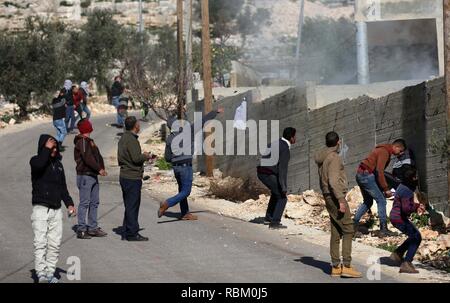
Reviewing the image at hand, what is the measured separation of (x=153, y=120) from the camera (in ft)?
122

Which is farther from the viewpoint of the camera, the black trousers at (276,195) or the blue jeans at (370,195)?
the black trousers at (276,195)

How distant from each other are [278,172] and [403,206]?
134 inches

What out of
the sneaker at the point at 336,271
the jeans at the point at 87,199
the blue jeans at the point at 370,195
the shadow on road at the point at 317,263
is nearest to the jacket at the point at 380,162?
the blue jeans at the point at 370,195

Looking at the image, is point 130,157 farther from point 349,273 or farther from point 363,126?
point 363,126

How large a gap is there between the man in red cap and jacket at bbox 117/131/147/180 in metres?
0.30

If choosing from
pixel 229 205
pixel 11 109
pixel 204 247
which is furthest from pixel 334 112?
pixel 11 109

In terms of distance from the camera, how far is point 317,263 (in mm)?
11961

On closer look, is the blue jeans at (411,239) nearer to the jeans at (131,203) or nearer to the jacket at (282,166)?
the jacket at (282,166)

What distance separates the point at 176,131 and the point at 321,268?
4.28 meters

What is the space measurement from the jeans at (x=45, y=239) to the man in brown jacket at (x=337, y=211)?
303 centimetres

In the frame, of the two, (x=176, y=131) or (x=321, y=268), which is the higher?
(x=176, y=131)

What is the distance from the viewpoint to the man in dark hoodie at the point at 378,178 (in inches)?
533

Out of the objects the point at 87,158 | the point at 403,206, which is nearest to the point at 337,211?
the point at 403,206
